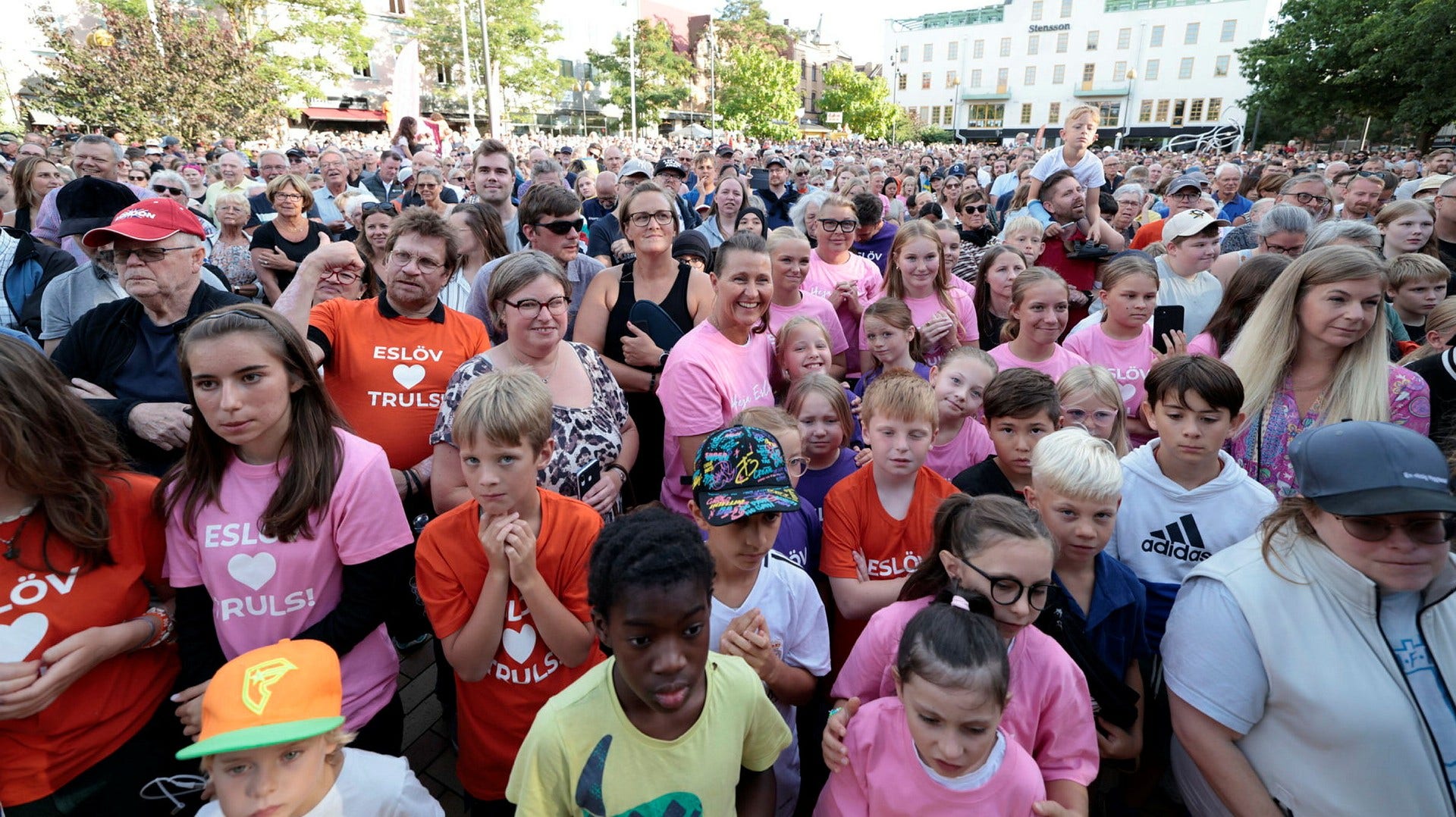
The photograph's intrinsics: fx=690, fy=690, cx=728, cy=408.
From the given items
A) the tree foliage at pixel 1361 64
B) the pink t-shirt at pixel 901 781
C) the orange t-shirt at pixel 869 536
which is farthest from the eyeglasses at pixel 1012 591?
→ the tree foliage at pixel 1361 64

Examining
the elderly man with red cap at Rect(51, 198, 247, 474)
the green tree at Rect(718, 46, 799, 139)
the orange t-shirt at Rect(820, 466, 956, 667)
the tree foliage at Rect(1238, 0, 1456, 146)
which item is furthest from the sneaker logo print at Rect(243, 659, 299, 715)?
the green tree at Rect(718, 46, 799, 139)

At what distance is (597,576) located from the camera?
1.70 metres

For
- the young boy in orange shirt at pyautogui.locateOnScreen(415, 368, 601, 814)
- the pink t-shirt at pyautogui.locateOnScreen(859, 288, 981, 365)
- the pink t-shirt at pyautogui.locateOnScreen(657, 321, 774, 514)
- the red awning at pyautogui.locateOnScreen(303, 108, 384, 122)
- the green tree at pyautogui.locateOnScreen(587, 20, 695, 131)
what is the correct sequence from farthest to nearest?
the green tree at pyautogui.locateOnScreen(587, 20, 695, 131)
the red awning at pyautogui.locateOnScreen(303, 108, 384, 122)
the pink t-shirt at pyautogui.locateOnScreen(859, 288, 981, 365)
the pink t-shirt at pyautogui.locateOnScreen(657, 321, 774, 514)
the young boy in orange shirt at pyautogui.locateOnScreen(415, 368, 601, 814)

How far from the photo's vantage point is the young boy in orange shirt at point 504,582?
204 centimetres

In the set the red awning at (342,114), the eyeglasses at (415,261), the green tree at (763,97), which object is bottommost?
the eyeglasses at (415,261)

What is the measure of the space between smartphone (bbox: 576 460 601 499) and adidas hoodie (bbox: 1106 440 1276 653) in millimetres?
1978

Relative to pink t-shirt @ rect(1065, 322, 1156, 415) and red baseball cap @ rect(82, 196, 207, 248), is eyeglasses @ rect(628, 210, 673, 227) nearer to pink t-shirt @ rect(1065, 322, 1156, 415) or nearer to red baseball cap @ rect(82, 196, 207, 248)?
red baseball cap @ rect(82, 196, 207, 248)

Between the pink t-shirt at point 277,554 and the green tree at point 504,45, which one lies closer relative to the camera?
the pink t-shirt at point 277,554

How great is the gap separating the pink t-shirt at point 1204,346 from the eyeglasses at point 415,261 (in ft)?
12.9

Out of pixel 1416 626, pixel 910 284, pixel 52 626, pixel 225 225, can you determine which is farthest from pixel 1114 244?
pixel 225 225

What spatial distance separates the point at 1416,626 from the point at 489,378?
2665mm

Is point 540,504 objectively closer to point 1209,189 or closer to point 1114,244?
point 1114,244

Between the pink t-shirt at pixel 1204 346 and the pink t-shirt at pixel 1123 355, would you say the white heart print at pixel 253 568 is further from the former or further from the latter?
the pink t-shirt at pixel 1204 346

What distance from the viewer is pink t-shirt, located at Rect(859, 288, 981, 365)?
13.7ft
